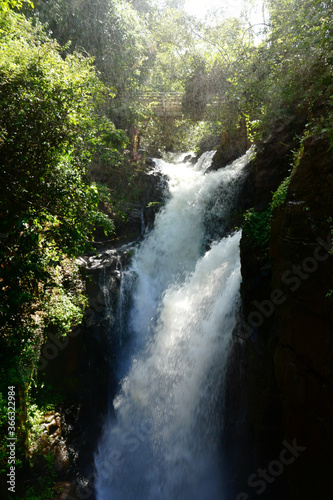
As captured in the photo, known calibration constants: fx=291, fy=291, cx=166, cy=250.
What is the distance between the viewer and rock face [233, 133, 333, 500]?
4.43m

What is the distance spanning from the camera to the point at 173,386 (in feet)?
25.8

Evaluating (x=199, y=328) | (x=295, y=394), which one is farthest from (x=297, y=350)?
(x=199, y=328)

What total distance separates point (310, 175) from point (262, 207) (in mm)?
3008

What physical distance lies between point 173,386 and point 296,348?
415cm

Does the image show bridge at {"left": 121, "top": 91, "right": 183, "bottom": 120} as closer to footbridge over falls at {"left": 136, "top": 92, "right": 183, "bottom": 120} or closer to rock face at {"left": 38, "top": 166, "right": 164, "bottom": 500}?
footbridge over falls at {"left": 136, "top": 92, "right": 183, "bottom": 120}

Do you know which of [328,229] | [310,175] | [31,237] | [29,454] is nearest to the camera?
[328,229]

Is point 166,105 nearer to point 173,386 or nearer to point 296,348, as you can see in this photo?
point 173,386

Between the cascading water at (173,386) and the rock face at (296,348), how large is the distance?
1.01 metres

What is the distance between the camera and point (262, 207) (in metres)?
7.76

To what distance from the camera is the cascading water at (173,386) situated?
22.7ft

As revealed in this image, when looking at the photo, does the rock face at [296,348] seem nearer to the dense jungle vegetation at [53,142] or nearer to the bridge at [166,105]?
the dense jungle vegetation at [53,142]

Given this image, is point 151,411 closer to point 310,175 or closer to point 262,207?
point 262,207

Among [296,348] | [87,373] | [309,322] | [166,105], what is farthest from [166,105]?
[296,348]

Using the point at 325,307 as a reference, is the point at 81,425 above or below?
above
